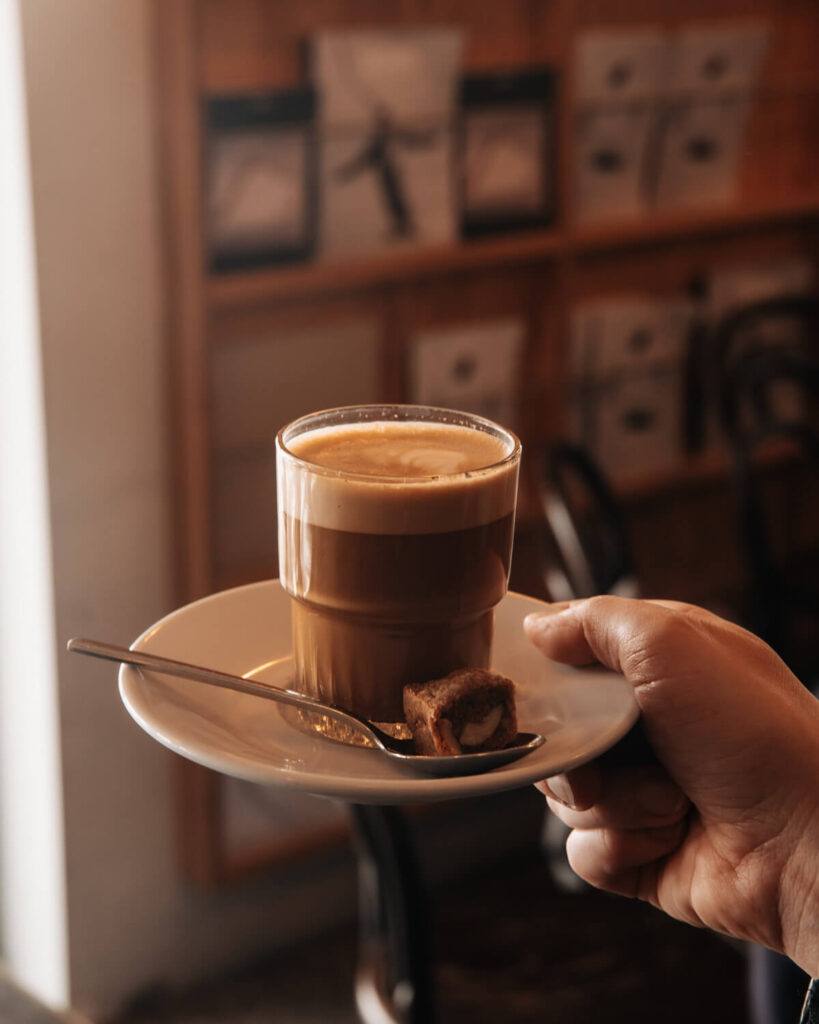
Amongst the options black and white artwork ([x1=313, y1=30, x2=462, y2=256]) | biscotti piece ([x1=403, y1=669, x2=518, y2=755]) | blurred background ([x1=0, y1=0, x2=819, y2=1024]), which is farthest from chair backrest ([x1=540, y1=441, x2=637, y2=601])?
biscotti piece ([x1=403, y1=669, x2=518, y2=755])

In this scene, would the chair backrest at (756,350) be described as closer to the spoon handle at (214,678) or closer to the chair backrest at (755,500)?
the chair backrest at (755,500)

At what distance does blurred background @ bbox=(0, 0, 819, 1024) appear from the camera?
2.00 meters

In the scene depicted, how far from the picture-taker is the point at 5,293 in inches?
79.4

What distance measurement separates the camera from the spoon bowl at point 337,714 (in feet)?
2.44

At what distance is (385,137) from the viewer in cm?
226

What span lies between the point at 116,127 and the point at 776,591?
1.47 m

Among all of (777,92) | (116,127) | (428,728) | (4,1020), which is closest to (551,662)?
(428,728)

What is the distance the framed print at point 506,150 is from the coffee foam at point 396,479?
163cm

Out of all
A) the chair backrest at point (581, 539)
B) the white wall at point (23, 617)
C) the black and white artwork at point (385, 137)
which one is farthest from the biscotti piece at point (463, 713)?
the black and white artwork at point (385, 137)

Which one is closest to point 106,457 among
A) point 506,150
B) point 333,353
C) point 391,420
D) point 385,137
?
point 333,353

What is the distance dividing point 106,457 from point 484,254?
83 centimetres

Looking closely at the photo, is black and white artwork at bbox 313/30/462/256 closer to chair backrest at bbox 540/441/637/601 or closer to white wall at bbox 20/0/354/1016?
white wall at bbox 20/0/354/1016

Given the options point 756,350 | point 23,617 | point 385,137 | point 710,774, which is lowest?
point 23,617

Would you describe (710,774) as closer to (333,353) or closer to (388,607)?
(388,607)
